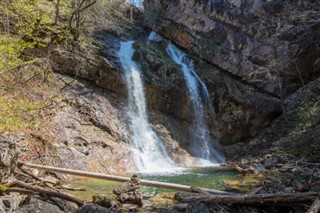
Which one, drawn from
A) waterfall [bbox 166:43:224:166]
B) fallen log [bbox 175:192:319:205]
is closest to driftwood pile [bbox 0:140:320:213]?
fallen log [bbox 175:192:319:205]

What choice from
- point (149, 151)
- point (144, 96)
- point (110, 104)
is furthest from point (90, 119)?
point (144, 96)

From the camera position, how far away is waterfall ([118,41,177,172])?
12.5 m

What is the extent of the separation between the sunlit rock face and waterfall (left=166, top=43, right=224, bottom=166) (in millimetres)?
2335

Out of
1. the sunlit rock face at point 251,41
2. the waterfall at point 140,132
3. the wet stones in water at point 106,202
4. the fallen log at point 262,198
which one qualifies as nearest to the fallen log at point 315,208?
the fallen log at point 262,198

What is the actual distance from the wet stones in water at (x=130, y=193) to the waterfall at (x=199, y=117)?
9213 mm

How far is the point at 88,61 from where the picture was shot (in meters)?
14.3

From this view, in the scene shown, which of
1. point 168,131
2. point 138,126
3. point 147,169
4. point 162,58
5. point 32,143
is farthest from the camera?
point 162,58

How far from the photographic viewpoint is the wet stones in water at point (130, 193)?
553 centimetres

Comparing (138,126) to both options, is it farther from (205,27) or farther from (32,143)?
(205,27)

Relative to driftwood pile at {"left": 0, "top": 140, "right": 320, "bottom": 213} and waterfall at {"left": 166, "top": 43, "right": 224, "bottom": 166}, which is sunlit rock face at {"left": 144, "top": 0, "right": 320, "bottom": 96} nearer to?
waterfall at {"left": 166, "top": 43, "right": 224, "bottom": 166}

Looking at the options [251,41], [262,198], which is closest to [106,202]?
A: [262,198]

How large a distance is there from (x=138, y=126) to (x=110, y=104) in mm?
1634

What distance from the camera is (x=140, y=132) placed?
13.8 m

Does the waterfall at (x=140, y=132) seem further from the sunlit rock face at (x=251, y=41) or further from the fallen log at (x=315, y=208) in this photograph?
the fallen log at (x=315, y=208)
